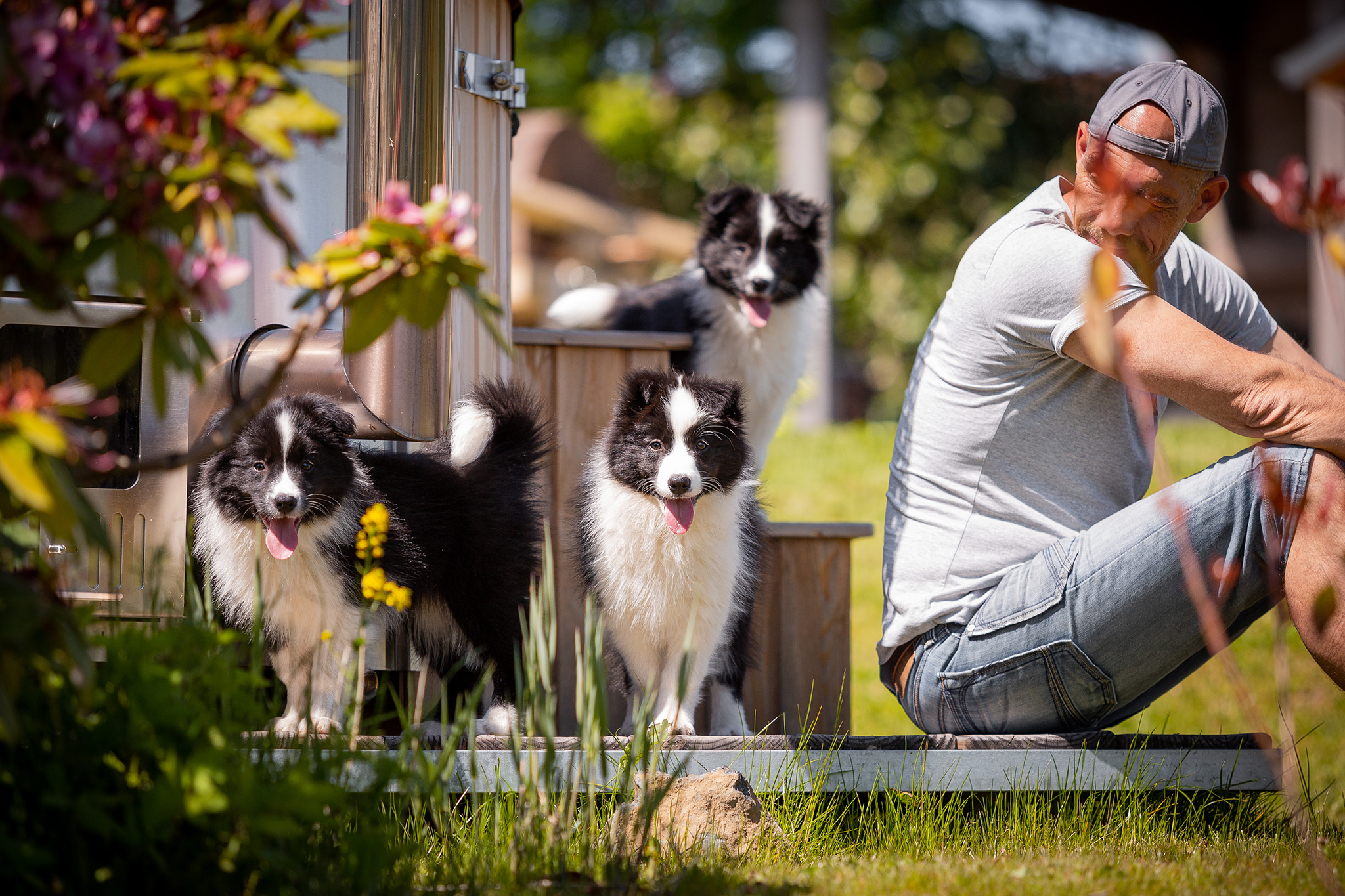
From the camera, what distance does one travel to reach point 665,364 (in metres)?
3.66

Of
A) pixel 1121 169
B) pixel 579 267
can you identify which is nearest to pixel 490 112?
pixel 1121 169

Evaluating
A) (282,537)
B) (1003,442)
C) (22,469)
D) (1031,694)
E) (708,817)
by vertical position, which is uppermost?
(1003,442)

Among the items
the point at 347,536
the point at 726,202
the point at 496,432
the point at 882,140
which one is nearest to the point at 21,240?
the point at 347,536

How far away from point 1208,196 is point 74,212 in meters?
2.44

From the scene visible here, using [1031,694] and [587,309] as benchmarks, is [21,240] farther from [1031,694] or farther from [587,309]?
[587,309]

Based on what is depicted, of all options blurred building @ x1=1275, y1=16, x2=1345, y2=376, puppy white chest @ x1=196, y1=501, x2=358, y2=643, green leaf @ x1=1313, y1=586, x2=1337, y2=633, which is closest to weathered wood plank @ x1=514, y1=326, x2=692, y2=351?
puppy white chest @ x1=196, y1=501, x2=358, y2=643

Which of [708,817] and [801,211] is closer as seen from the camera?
[708,817]

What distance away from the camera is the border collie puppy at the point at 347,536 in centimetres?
260

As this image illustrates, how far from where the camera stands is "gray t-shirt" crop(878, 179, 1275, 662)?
2.58 m

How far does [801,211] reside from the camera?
4238 millimetres

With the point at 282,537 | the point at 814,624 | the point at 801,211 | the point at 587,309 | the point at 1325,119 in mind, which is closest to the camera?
the point at 282,537

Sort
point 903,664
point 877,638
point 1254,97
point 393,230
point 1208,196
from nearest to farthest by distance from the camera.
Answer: point 393,230 < point 1208,196 < point 903,664 < point 877,638 < point 1254,97

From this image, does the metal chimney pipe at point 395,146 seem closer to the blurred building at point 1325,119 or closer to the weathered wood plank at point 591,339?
the weathered wood plank at point 591,339

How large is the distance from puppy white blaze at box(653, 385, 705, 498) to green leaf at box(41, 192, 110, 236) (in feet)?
5.15
